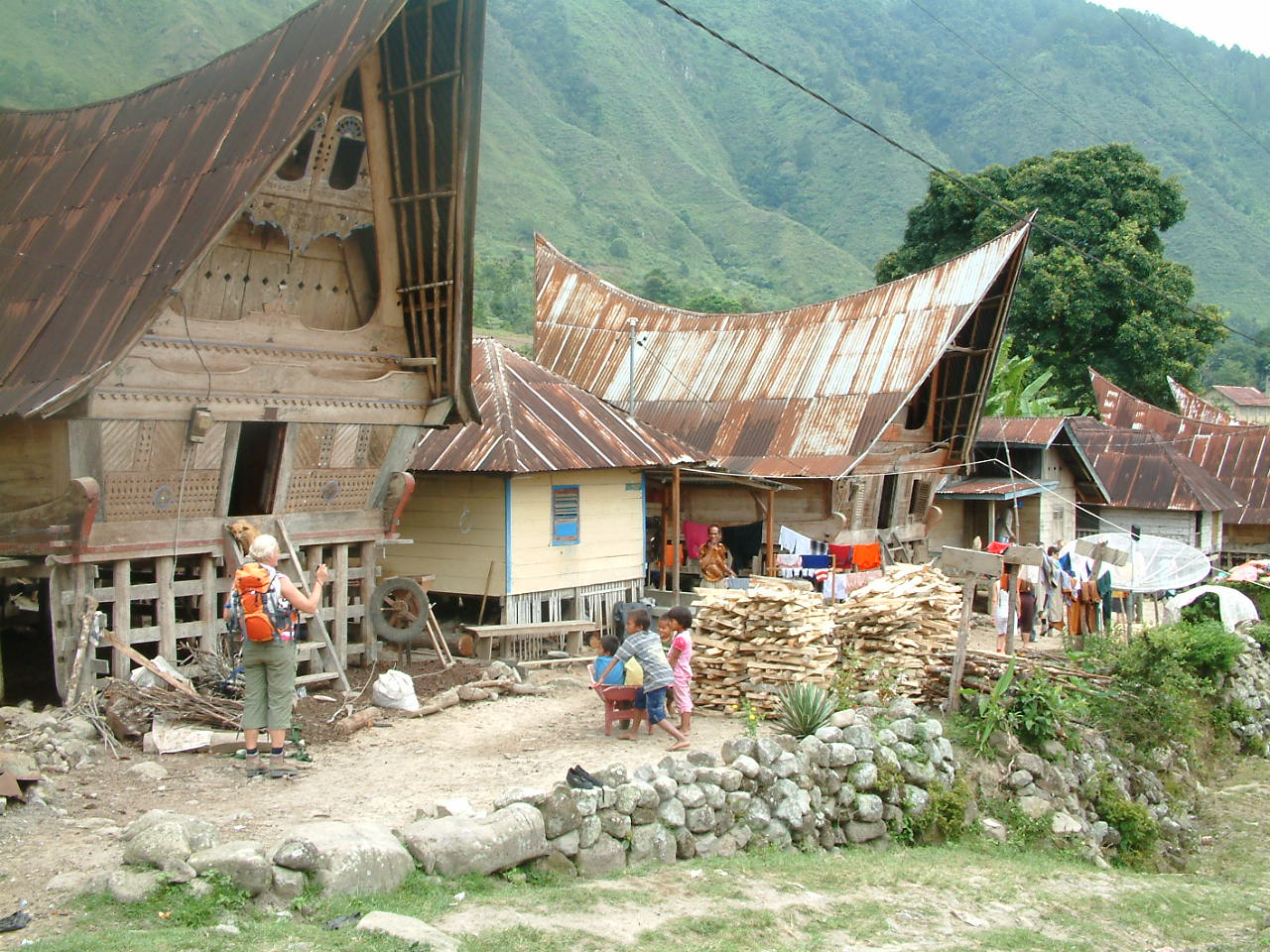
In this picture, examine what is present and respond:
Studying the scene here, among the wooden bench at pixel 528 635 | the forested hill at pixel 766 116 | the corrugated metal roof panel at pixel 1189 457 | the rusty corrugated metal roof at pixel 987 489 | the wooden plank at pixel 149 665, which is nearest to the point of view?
the wooden plank at pixel 149 665

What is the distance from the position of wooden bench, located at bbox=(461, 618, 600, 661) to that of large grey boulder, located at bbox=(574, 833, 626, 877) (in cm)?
831

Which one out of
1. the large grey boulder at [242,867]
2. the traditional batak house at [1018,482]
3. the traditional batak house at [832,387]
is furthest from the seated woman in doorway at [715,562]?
the large grey boulder at [242,867]

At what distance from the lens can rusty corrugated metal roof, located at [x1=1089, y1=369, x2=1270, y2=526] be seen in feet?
107

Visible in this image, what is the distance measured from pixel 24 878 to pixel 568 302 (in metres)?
24.7

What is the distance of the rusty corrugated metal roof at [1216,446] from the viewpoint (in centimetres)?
3262

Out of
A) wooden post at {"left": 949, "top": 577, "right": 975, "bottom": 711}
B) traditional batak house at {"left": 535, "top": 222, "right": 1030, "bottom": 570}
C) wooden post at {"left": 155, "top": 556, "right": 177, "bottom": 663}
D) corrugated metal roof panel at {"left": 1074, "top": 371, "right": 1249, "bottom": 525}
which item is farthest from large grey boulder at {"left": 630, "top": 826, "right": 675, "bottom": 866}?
corrugated metal roof panel at {"left": 1074, "top": 371, "right": 1249, "bottom": 525}

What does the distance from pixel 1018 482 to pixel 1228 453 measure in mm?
11143

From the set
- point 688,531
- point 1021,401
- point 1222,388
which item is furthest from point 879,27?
point 688,531

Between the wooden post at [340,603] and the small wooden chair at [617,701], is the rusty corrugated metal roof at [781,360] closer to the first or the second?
the wooden post at [340,603]

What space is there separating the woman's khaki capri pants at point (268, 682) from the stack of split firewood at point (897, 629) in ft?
24.9

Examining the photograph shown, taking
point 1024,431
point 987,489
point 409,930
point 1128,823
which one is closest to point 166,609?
point 409,930

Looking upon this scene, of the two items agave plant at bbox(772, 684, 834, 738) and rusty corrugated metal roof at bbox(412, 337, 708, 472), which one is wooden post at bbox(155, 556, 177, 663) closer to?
rusty corrugated metal roof at bbox(412, 337, 708, 472)

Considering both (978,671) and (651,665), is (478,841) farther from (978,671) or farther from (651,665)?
(978,671)

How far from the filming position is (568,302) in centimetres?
3106
